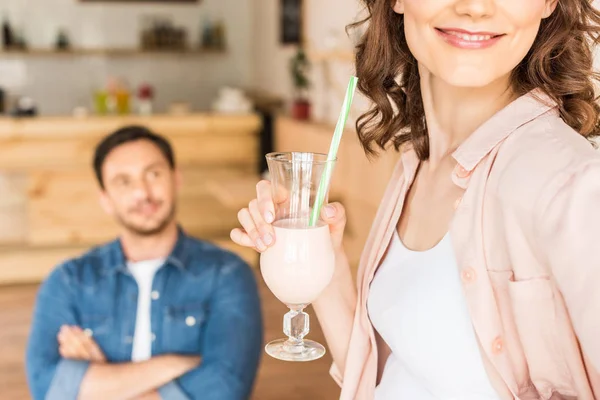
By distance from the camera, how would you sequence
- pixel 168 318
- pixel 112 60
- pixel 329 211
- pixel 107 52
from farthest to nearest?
→ pixel 112 60 < pixel 107 52 < pixel 168 318 < pixel 329 211

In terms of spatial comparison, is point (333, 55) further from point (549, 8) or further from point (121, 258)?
point (549, 8)

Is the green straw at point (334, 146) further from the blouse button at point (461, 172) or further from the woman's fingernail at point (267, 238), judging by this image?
the blouse button at point (461, 172)

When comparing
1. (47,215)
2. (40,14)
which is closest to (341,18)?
(47,215)

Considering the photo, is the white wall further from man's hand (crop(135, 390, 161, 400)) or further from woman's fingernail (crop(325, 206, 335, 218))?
woman's fingernail (crop(325, 206, 335, 218))

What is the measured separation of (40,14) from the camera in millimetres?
7914

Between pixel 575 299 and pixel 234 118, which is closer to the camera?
pixel 575 299

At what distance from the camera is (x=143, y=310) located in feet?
7.38

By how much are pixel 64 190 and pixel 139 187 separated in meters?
3.20

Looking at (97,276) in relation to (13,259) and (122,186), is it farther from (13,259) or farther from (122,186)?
(13,259)

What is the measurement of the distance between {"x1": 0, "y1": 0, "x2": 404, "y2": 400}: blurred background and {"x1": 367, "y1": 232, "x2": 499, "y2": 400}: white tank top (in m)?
2.39

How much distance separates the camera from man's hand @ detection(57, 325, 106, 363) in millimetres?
2174

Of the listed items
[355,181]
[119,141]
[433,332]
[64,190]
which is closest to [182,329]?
[119,141]

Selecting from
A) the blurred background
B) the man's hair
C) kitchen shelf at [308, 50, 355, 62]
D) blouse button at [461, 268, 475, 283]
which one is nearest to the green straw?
blouse button at [461, 268, 475, 283]

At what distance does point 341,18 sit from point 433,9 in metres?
4.43
